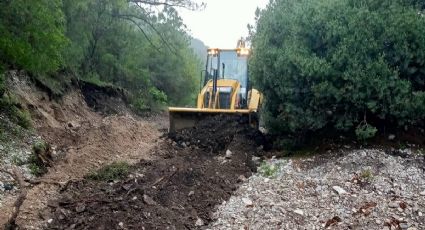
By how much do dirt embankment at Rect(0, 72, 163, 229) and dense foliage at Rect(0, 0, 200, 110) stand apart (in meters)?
0.77

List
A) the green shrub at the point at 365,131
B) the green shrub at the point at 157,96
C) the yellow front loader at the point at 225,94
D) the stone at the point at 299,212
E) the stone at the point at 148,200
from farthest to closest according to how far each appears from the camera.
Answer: the green shrub at the point at 157,96 → the yellow front loader at the point at 225,94 → the green shrub at the point at 365,131 → the stone at the point at 148,200 → the stone at the point at 299,212

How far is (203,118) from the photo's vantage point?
11750mm

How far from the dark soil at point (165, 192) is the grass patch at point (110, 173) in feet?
0.60

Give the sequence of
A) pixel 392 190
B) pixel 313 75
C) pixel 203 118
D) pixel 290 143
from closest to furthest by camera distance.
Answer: pixel 392 190
pixel 313 75
pixel 290 143
pixel 203 118

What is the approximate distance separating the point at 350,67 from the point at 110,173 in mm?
5027

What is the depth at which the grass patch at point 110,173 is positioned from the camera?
7879mm

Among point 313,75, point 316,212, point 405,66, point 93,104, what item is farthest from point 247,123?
point 93,104

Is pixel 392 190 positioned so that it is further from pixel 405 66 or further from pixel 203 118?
pixel 203 118

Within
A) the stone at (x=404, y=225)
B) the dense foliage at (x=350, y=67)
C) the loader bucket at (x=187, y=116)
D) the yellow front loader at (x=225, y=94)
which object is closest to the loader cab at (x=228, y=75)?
the yellow front loader at (x=225, y=94)

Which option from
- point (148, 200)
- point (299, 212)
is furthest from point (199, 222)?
point (299, 212)

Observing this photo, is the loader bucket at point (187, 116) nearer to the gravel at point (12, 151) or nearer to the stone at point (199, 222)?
the gravel at point (12, 151)

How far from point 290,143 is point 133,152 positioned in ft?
13.7

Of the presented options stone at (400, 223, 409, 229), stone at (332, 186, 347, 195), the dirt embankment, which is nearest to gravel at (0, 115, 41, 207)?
the dirt embankment

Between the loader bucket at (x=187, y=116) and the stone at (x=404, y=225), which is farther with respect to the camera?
the loader bucket at (x=187, y=116)
